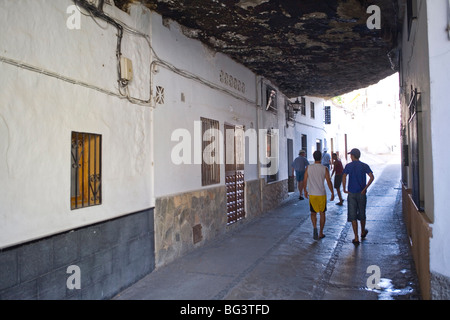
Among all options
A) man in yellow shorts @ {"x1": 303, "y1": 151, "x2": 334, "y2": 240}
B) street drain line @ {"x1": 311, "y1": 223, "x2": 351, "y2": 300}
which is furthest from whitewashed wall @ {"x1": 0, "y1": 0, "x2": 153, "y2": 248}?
man in yellow shorts @ {"x1": 303, "y1": 151, "x2": 334, "y2": 240}

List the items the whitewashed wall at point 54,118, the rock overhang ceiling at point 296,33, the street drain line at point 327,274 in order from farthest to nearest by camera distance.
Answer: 1. the rock overhang ceiling at point 296,33
2. the street drain line at point 327,274
3. the whitewashed wall at point 54,118

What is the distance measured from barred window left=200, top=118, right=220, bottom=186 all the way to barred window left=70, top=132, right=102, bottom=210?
9.35 ft

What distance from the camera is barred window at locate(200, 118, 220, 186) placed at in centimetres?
686

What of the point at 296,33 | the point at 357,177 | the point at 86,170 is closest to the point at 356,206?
the point at 357,177

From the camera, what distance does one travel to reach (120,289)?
4.43m

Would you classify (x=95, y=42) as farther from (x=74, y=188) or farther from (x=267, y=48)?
(x=267, y=48)

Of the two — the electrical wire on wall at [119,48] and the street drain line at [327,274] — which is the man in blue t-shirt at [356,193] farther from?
the electrical wire on wall at [119,48]

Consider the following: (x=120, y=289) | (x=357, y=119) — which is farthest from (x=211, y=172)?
(x=357, y=119)

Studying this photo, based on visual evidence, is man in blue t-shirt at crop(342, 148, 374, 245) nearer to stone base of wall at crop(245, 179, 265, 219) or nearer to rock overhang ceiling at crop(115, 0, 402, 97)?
rock overhang ceiling at crop(115, 0, 402, 97)

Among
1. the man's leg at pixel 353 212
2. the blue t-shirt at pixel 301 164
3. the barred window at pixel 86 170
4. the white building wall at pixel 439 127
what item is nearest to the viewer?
the white building wall at pixel 439 127

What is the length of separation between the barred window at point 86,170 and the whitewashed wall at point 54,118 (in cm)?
8

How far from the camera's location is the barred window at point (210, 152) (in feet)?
22.5

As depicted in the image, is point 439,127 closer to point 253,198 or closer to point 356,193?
point 356,193

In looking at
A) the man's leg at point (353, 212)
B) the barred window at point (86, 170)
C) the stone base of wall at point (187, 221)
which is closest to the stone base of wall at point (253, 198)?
the stone base of wall at point (187, 221)
